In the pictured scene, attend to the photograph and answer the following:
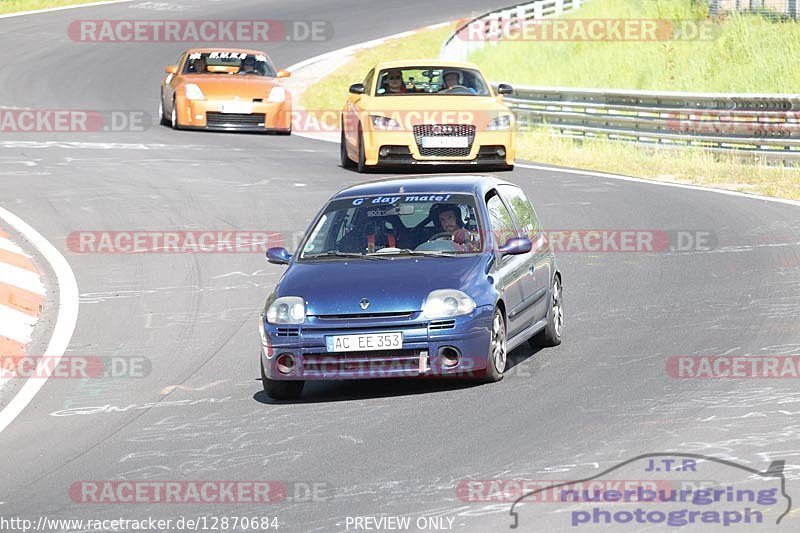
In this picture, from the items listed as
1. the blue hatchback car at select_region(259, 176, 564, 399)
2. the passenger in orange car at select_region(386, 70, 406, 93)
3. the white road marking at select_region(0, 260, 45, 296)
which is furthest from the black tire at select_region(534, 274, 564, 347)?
the passenger in orange car at select_region(386, 70, 406, 93)

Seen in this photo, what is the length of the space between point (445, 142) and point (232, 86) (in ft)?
23.1

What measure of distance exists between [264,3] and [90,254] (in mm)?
37971

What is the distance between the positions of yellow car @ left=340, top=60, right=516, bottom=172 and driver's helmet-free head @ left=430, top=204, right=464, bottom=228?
35.4 feet

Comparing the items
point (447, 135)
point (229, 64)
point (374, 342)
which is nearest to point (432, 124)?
point (447, 135)

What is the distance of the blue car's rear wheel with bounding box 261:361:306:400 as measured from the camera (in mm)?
10336

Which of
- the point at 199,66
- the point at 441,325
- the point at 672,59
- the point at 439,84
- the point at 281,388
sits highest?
the point at 441,325

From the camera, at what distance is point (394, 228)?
36.6ft

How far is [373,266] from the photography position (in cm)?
1065

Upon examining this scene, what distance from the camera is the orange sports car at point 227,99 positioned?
2808 centimetres

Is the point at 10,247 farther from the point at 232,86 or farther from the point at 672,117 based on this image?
the point at 672,117

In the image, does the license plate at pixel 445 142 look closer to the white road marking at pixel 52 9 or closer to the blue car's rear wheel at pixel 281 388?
the blue car's rear wheel at pixel 281 388

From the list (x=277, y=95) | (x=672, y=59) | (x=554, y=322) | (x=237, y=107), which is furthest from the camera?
(x=672, y=59)

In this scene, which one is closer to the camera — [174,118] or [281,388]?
[281,388]

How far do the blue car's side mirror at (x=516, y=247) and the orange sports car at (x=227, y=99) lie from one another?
690 inches
